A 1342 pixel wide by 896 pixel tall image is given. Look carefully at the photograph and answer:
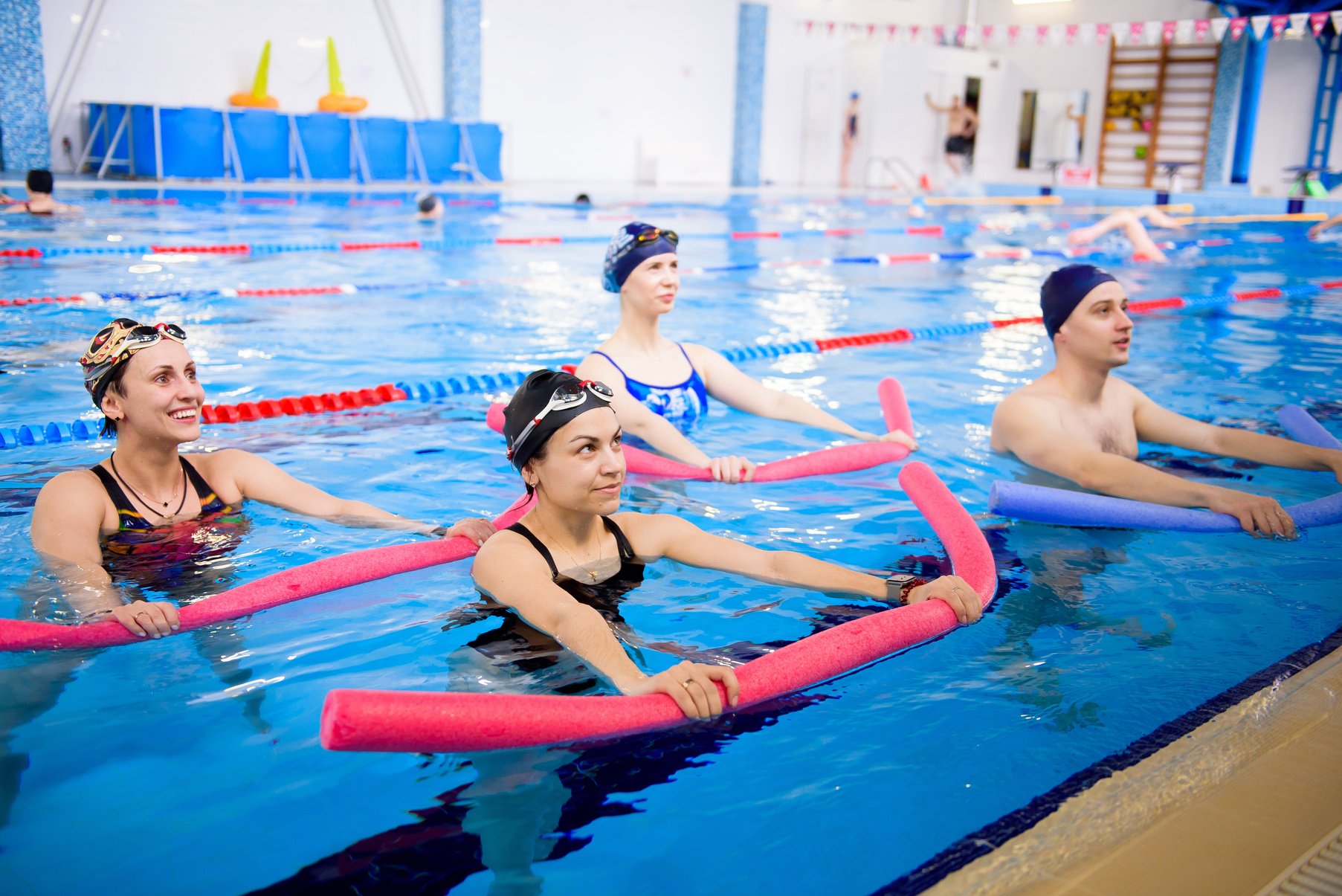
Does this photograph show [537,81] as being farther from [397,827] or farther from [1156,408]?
[397,827]

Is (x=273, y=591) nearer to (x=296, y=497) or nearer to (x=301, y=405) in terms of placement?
(x=296, y=497)

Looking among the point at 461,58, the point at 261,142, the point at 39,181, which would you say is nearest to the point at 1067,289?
the point at 39,181

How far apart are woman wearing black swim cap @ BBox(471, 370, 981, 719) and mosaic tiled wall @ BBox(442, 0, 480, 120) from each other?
19901mm

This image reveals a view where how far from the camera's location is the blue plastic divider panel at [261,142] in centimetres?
1791

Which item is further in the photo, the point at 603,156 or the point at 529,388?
the point at 603,156

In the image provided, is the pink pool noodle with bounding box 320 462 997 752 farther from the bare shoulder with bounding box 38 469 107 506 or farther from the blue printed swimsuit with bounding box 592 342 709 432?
the blue printed swimsuit with bounding box 592 342 709 432

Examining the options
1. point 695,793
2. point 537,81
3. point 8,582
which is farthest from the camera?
point 537,81

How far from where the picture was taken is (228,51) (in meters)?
18.5

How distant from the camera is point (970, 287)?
10859 mm

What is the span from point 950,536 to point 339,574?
66.9 inches

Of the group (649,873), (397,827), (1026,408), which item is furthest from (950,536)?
(397,827)

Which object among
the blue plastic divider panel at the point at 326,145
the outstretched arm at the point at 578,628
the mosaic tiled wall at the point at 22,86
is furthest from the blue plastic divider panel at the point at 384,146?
the outstretched arm at the point at 578,628

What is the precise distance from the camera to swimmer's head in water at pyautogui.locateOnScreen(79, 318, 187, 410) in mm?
3057

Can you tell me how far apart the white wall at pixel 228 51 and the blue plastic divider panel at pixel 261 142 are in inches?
44.8
